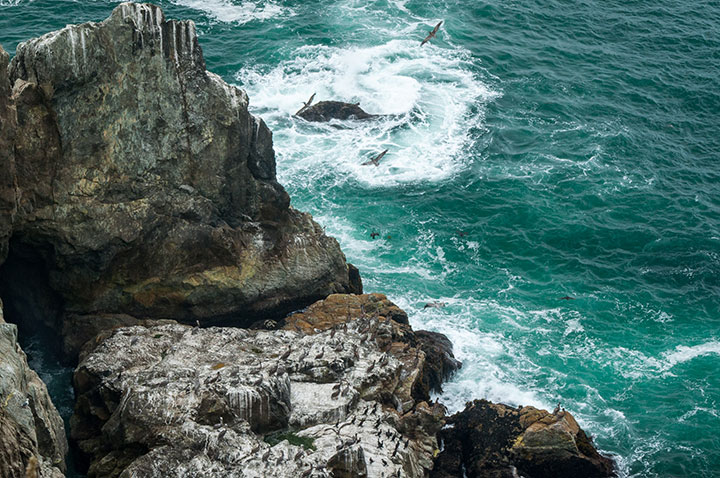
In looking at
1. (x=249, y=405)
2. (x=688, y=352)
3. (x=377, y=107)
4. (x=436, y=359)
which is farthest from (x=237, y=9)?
(x=249, y=405)

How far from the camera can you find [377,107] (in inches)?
2825

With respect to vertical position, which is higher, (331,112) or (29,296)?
(331,112)

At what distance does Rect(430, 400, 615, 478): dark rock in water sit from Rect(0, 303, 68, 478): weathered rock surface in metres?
16.3

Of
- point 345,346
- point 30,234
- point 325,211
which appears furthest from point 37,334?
point 325,211

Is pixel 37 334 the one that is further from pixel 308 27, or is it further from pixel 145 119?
pixel 308 27

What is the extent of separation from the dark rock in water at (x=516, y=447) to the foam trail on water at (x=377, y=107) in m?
27.2

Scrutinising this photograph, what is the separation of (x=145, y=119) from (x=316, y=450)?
18812 millimetres

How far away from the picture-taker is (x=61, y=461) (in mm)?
30281

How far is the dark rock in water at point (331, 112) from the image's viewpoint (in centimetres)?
6925

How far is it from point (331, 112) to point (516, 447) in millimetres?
38959

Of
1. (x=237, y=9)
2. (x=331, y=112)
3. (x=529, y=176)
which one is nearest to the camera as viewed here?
(x=529, y=176)

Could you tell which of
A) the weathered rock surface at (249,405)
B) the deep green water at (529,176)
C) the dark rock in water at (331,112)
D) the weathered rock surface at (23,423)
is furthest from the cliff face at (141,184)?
the dark rock in water at (331,112)

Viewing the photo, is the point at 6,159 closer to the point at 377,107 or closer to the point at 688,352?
the point at 688,352

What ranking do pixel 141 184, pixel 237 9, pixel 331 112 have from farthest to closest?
pixel 237 9 < pixel 331 112 < pixel 141 184
